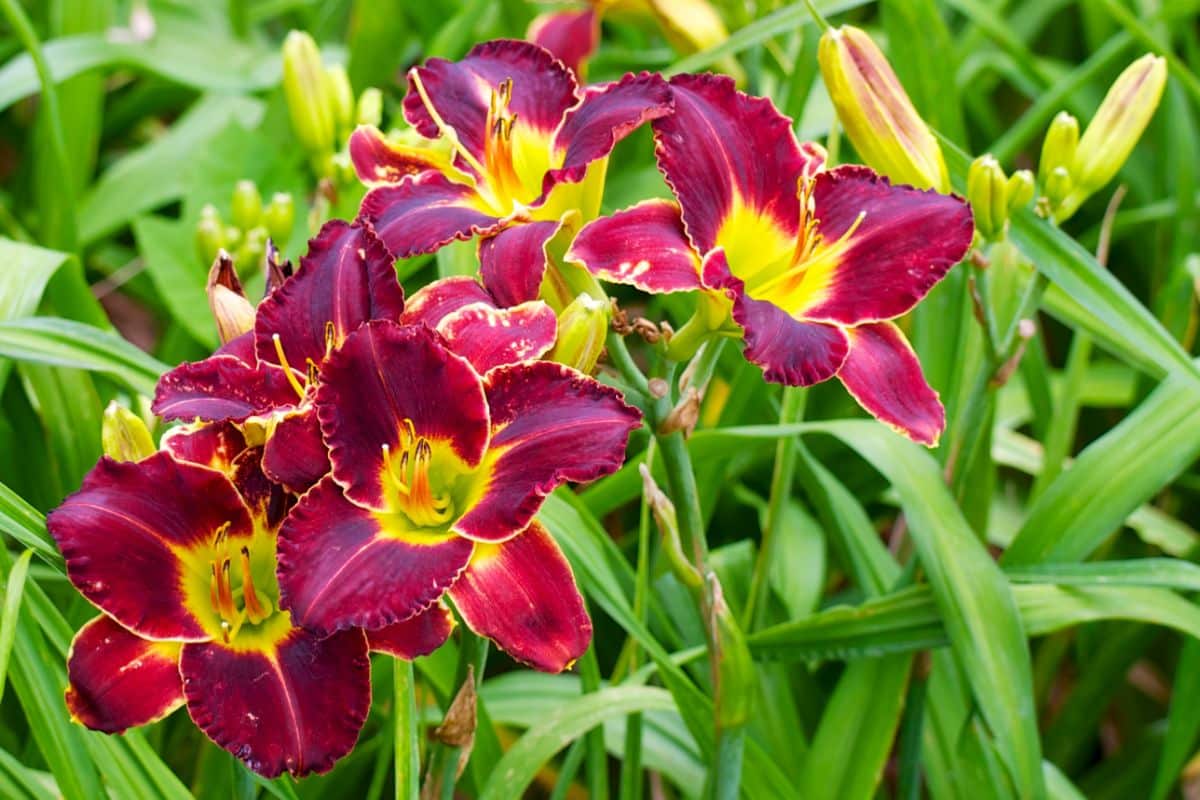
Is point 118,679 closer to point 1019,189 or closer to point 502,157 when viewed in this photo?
point 502,157

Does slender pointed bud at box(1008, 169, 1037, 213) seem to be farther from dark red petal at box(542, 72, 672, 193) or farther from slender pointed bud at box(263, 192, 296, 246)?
slender pointed bud at box(263, 192, 296, 246)

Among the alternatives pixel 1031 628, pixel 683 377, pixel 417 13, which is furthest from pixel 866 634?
pixel 417 13

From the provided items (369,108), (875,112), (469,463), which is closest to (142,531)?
(469,463)

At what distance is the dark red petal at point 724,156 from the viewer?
0.67m

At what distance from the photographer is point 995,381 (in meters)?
0.90

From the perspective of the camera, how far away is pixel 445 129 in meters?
0.72

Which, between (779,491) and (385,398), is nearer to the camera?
(385,398)

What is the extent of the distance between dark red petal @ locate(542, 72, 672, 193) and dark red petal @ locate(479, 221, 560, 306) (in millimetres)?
25

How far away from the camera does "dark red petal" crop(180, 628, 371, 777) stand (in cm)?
57

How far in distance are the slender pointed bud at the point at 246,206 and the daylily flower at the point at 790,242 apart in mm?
505

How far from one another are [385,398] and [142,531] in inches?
5.0

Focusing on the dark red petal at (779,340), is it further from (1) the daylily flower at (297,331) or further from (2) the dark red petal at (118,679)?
(2) the dark red petal at (118,679)

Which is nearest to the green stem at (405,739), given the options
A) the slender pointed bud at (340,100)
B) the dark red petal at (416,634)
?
the dark red petal at (416,634)

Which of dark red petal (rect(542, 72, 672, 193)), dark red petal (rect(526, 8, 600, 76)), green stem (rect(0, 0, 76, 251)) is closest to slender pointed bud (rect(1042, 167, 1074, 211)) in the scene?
dark red petal (rect(542, 72, 672, 193))
